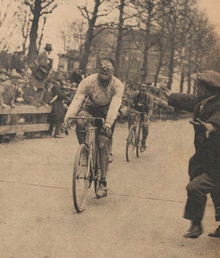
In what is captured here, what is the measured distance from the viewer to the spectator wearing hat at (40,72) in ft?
42.5

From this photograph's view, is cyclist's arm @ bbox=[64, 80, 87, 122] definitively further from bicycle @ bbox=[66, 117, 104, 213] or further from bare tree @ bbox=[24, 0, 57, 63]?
bare tree @ bbox=[24, 0, 57, 63]

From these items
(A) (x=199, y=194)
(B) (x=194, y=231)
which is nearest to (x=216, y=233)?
(B) (x=194, y=231)

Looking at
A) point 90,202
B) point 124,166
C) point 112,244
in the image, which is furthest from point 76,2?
point 112,244

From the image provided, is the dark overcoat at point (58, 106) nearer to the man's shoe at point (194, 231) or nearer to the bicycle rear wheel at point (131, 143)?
the bicycle rear wheel at point (131, 143)

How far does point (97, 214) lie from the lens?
5371mm

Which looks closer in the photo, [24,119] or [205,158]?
[205,158]

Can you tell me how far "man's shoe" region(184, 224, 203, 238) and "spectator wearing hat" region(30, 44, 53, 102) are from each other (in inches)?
350

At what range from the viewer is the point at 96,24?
1352cm

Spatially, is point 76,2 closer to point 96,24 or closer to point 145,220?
point 96,24

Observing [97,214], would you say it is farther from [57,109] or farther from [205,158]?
[57,109]

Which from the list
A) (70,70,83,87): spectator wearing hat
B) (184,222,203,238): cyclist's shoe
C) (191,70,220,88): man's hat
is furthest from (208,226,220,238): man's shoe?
(70,70,83,87): spectator wearing hat

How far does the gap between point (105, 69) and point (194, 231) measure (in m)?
2.55

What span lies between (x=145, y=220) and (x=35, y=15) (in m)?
7.48

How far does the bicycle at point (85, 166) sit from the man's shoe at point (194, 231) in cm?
129
